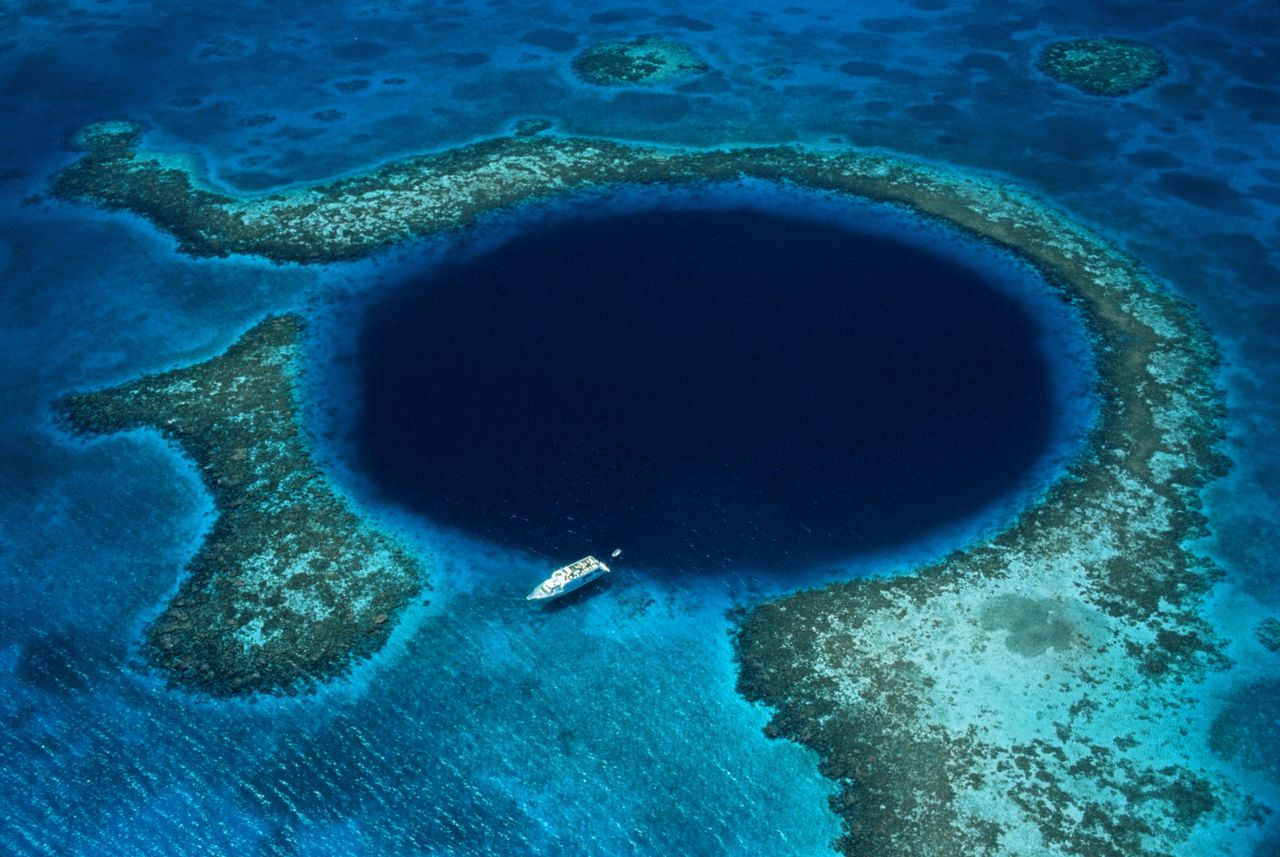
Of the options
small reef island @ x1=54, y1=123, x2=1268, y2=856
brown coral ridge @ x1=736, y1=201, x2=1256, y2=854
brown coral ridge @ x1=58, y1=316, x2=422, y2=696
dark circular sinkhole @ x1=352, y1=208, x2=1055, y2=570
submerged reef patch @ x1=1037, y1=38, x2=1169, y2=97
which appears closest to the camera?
brown coral ridge @ x1=736, y1=201, x2=1256, y2=854

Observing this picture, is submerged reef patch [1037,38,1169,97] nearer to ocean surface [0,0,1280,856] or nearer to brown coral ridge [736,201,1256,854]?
ocean surface [0,0,1280,856]

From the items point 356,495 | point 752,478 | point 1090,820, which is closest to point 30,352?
point 356,495

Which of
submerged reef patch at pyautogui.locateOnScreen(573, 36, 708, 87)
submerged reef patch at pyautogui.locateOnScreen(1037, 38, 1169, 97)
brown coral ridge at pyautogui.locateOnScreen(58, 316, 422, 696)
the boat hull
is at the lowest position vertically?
brown coral ridge at pyautogui.locateOnScreen(58, 316, 422, 696)

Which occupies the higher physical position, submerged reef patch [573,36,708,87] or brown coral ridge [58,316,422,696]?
submerged reef patch [573,36,708,87]

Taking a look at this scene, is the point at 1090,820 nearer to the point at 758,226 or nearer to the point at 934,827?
→ the point at 934,827

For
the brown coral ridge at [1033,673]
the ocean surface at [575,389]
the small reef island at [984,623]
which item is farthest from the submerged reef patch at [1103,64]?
the brown coral ridge at [1033,673]

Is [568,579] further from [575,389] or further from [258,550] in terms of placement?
[258,550]

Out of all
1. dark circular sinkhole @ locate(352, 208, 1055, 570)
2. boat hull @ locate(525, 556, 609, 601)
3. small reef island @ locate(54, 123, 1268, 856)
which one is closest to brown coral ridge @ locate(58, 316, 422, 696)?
small reef island @ locate(54, 123, 1268, 856)

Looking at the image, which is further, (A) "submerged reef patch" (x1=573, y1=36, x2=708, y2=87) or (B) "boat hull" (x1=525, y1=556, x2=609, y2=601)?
(A) "submerged reef patch" (x1=573, y1=36, x2=708, y2=87)

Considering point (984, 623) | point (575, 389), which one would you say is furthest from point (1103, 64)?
point (984, 623)
